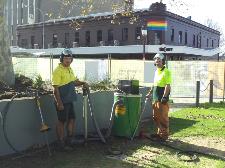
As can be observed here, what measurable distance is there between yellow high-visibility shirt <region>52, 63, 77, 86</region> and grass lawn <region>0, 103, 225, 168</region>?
127 cm

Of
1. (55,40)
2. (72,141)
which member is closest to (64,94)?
(72,141)

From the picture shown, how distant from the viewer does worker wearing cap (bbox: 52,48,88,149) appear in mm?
8125

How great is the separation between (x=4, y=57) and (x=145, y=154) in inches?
150

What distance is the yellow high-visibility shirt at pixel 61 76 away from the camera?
8.11 metres

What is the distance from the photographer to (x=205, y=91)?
21938mm

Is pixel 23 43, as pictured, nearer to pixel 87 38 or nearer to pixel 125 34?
pixel 87 38

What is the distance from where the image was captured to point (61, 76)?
8.18 metres

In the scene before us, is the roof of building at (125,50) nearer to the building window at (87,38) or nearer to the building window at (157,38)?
the building window at (157,38)

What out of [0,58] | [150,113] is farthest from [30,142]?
[150,113]

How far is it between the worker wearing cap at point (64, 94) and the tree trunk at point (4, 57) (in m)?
1.86

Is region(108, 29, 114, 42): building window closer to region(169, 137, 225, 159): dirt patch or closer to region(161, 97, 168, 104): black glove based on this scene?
region(169, 137, 225, 159): dirt patch

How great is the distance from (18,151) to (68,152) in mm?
890

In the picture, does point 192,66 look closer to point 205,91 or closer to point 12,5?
point 205,91

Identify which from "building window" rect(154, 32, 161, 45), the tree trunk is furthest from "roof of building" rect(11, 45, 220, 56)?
the tree trunk
